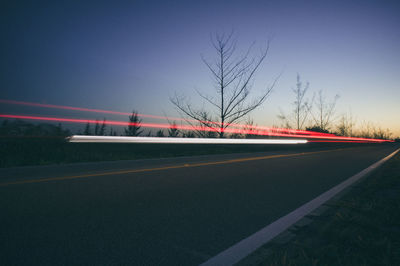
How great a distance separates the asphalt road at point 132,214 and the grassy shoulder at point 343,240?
1.29 feet

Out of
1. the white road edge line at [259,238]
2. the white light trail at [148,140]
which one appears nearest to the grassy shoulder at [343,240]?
the white road edge line at [259,238]

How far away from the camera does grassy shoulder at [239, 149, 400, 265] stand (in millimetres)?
1889

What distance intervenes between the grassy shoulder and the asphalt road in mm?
393

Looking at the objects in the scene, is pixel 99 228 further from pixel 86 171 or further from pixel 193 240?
pixel 86 171

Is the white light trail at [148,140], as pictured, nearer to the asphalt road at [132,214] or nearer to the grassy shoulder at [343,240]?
the asphalt road at [132,214]

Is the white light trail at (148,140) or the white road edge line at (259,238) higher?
the white light trail at (148,140)

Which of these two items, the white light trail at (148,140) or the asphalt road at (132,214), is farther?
the white light trail at (148,140)

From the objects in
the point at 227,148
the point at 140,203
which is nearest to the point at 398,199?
the point at 140,203

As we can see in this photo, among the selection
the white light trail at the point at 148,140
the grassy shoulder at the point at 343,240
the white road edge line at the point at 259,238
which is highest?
the white light trail at the point at 148,140

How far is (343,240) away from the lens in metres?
2.29

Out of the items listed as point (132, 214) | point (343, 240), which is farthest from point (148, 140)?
point (343, 240)

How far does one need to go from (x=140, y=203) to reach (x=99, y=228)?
0.97 metres

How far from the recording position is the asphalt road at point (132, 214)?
199 centimetres

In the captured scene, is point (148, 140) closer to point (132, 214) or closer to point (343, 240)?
point (132, 214)
